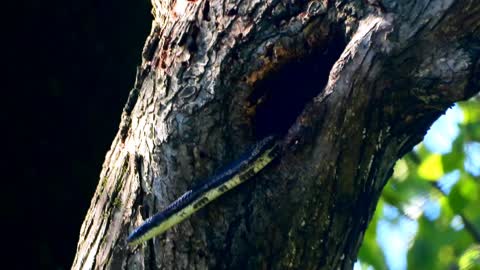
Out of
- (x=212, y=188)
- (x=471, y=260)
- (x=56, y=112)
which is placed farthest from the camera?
(x=471, y=260)

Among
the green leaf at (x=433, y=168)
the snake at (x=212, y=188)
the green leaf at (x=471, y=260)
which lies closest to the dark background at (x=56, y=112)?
the snake at (x=212, y=188)

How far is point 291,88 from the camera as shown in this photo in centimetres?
290

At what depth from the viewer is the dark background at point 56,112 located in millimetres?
3947

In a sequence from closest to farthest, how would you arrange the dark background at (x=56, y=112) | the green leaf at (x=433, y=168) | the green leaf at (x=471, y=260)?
the dark background at (x=56, y=112)
the green leaf at (x=433, y=168)
the green leaf at (x=471, y=260)

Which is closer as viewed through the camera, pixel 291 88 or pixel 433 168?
pixel 291 88

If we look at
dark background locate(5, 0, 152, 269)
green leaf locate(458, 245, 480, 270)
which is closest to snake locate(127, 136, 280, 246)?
dark background locate(5, 0, 152, 269)

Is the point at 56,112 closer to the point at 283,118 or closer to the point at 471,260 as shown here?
the point at 283,118

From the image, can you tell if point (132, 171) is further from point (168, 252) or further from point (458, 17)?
point (458, 17)

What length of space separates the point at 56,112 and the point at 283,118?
1.48 metres

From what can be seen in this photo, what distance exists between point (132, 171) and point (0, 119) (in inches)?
51.2

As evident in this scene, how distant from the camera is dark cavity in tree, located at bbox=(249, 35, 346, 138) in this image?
9.36ft

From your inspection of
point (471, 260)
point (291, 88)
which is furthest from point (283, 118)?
point (471, 260)

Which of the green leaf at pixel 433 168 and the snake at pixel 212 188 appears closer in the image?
the snake at pixel 212 188

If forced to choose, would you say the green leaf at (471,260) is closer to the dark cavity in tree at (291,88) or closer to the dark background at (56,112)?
the dark background at (56,112)
